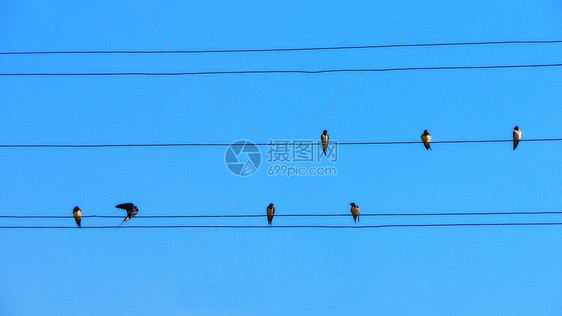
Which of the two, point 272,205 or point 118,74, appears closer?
point 118,74

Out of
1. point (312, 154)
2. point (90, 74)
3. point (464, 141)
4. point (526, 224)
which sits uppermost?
point (90, 74)

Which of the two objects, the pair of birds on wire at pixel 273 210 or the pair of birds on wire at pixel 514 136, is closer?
the pair of birds on wire at pixel 514 136

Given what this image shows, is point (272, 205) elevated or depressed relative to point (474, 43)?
depressed

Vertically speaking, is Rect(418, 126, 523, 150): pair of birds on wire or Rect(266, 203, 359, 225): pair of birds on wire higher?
Rect(418, 126, 523, 150): pair of birds on wire

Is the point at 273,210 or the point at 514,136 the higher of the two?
the point at 514,136

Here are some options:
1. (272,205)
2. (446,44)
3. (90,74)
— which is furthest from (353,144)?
(90,74)

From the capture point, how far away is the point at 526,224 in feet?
26.4

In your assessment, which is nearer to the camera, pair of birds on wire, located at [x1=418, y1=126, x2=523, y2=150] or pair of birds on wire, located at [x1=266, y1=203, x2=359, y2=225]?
pair of birds on wire, located at [x1=418, y1=126, x2=523, y2=150]

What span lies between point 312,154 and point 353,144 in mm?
1941

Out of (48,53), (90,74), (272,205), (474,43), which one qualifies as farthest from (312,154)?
(48,53)

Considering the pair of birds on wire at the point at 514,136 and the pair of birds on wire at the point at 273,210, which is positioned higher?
the pair of birds on wire at the point at 514,136

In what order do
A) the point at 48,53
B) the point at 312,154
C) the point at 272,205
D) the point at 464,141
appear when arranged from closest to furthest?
the point at 464,141
the point at 48,53
the point at 312,154
the point at 272,205

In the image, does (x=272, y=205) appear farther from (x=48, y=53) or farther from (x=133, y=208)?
(x=48, y=53)

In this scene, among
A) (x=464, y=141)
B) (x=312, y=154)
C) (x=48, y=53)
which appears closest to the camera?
(x=464, y=141)
